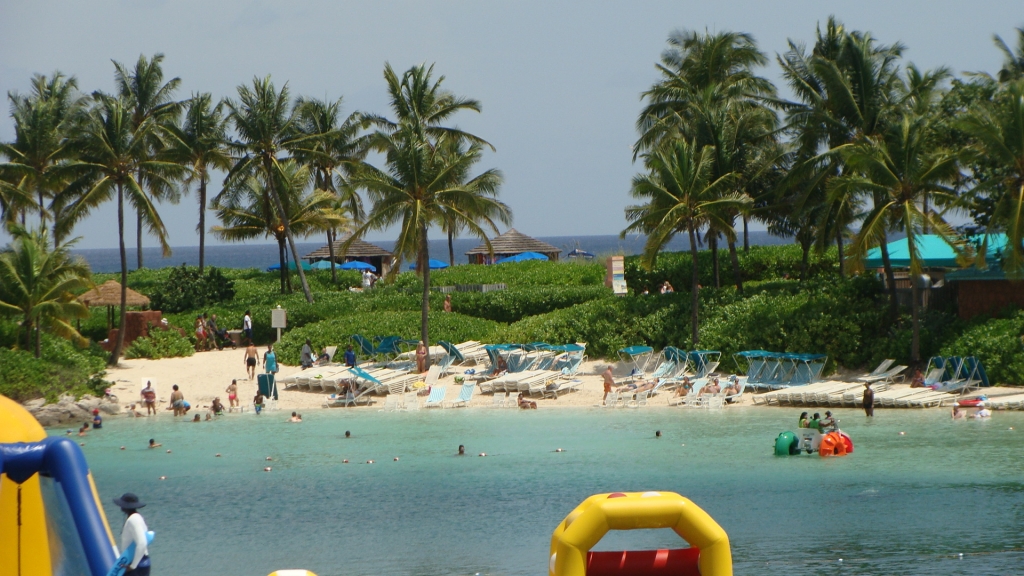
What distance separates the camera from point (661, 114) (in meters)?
37.3

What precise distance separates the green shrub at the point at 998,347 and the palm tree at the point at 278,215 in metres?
24.9

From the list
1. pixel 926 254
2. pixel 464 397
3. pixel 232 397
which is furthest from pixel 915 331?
→ pixel 232 397

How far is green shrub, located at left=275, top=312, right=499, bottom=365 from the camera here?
31.4 m

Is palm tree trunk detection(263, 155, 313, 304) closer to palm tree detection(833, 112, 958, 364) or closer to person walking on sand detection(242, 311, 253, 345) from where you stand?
person walking on sand detection(242, 311, 253, 345)

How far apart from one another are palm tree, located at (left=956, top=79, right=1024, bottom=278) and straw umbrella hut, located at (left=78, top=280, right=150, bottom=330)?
25357mm

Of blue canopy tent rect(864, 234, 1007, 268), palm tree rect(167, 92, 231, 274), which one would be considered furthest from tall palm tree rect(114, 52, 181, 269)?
blue canopy tent rect(864, 234, 1007, 268)

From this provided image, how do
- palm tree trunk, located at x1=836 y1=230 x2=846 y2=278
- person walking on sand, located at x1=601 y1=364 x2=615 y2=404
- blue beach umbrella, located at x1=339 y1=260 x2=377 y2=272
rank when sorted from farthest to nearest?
blue beach umbrella, located at x1=339 y1=260 x2=377 y2=272 → palm tree trunk, located at x1=836 y1=230 x2=846 y2=278 → person walking on sand, located at x1=601 y1=364 x2=615 y2=404

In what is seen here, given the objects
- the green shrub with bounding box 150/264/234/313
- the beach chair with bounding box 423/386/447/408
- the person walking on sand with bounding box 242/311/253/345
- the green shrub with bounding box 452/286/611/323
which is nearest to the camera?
the beach chair with bounding box 423/386/447/408

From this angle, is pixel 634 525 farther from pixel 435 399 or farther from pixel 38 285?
pixel 38 285

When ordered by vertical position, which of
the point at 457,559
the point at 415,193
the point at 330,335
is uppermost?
the point at 415,193

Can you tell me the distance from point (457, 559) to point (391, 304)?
22.4m

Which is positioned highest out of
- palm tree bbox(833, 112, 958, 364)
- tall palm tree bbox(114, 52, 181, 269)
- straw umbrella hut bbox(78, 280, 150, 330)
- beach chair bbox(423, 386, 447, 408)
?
tall palm tree bbox(114, 52, 181, 269)

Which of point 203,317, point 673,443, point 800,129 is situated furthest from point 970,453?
point 203,317

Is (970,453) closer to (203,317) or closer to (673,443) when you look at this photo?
(673,443)
